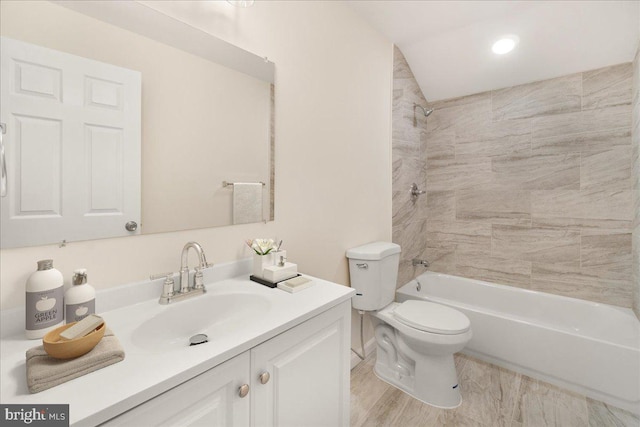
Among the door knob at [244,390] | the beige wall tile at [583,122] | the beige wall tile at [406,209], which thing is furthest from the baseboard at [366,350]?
the beige wall tile at [583,122]

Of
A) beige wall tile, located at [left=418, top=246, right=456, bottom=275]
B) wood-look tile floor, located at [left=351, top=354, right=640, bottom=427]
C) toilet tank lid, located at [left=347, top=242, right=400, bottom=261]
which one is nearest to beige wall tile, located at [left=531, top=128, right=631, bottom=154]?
beige wall tile, located at [left=418, top=246, right=456, bottom=275]

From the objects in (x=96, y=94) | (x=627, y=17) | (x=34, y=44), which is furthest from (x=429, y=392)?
(x=627, y=17)

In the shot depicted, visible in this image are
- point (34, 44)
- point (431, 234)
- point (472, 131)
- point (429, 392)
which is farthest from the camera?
point (431, 234)

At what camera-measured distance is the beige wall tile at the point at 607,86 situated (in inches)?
83.3

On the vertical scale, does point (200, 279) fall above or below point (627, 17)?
below

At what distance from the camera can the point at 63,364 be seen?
0.61 metres

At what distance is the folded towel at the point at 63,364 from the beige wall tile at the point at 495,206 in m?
2.87

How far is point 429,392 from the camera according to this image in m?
1.74

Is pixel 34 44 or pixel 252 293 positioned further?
pixel 252 293

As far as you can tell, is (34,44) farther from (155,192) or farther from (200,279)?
(200,279)

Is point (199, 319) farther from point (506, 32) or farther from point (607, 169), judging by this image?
point (607, 169)

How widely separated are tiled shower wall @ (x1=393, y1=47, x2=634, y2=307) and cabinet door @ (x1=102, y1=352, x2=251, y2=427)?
6.43 ft

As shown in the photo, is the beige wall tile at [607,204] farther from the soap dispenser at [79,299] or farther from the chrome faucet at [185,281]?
the soap dispenser at [79,299]

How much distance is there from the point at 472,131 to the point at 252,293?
2.60 meters
